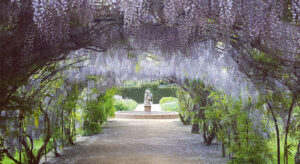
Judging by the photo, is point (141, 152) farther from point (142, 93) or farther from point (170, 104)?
point (142, 93)

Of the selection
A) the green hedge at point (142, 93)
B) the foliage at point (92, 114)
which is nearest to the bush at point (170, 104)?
the green hedge at point (142, 93)

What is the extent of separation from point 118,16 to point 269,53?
1470 millimetres

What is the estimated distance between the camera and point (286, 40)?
2609mm

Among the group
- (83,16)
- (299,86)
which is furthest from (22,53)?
(299,86)

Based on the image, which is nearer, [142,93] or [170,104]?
[170,104]

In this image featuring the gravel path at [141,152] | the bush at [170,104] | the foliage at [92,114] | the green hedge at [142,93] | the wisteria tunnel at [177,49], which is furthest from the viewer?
the green hedge at [142,93]

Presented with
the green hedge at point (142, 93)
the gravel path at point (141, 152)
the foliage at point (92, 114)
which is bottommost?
the gravel path at point (141, 152)

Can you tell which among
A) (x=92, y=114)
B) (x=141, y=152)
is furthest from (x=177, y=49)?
(x=92, y=114)

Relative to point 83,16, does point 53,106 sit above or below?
below

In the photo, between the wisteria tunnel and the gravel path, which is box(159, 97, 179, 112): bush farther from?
the wisteria tunnel

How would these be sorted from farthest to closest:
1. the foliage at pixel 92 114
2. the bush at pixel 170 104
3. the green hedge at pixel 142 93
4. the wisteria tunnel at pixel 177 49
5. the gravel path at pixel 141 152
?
the green hedge at pixel 142 93 → the bush at pixel 170 104 → the foliage at pixel 92 114 → the gravel path at pixel 141 152 → the wisteria tunnel at pixel 177 49

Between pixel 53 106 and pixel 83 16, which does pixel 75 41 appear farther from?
pixel 53 106

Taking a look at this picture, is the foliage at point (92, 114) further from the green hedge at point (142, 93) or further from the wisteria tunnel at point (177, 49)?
Result: the green hedge at point (142, 93)

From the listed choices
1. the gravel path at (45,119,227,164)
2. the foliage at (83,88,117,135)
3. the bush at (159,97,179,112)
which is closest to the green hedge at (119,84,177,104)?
the bush at (159,97,179,112)
